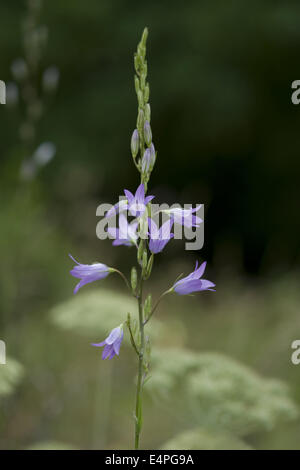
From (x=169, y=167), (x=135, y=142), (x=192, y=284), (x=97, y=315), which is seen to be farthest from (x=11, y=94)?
(x=169, y=167)

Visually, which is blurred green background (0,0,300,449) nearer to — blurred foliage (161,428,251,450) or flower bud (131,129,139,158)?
blurred foliage (161,428,251,450)

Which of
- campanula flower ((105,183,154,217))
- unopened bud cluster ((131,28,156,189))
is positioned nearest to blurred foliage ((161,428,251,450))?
campanula flower ((105,183,154,217))

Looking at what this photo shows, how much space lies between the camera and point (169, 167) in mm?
8578

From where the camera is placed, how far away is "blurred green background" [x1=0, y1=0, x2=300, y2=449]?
503 cm

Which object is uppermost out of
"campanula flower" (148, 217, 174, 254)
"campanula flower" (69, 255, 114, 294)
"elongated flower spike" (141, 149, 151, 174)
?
"elongated flower spike" (141, 149, 151, 174)

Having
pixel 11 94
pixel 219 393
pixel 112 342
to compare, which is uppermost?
pixel 11 94

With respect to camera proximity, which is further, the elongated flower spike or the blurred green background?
the blurred green background

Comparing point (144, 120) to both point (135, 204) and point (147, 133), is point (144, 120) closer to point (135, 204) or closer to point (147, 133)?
point (147, 133)

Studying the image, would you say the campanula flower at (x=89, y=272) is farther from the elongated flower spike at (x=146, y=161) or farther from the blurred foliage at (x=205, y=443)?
the blurred foliage at (x=205, y=443)

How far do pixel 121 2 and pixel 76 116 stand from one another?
1923 millimetres

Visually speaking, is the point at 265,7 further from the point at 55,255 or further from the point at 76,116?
the point at 55,255
